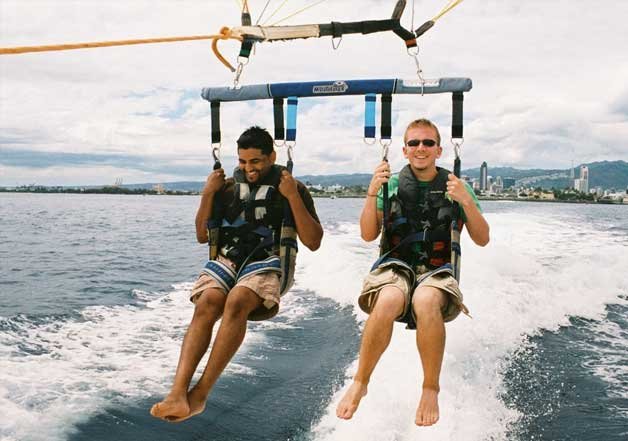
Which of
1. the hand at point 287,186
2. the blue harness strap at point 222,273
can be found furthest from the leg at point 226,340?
the hand at point 287,186

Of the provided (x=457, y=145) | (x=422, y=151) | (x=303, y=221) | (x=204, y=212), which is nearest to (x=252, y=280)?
(x=303, y=221)

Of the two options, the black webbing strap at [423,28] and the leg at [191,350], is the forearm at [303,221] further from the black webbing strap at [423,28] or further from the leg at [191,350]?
the black webbing strap at [423,28]

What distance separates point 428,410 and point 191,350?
5.60 feet

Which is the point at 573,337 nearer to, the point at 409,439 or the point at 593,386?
the point at 593,386

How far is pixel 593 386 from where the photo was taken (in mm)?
12930

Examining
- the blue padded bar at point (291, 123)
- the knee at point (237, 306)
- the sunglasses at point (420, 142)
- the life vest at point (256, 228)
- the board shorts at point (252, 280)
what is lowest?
the knee at point (237, 306)

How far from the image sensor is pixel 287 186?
181 inches

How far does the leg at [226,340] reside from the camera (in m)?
4.11

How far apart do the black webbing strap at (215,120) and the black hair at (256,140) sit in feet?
0.71

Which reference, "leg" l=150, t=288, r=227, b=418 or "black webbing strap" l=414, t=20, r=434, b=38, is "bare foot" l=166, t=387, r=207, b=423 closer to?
"leg" l=150, t=288, r=227, b=418

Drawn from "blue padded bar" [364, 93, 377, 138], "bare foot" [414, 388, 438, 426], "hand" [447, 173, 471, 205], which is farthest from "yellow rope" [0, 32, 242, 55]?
"bare foot" [414, 388, 438, 426]

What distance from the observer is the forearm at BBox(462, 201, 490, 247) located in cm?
449

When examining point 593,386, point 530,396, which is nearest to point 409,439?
point 530,396

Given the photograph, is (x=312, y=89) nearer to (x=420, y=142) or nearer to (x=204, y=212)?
(x=420, y=142)
